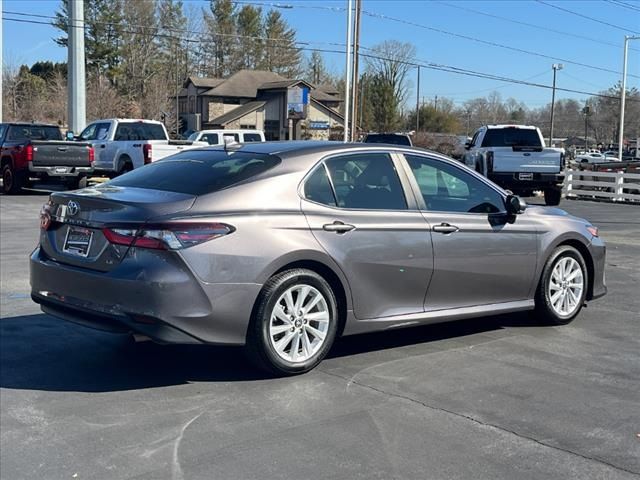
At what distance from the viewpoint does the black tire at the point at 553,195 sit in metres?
21.5

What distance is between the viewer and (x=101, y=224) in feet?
16.6

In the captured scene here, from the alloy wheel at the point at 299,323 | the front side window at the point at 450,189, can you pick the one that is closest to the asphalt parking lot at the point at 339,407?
the alloy wheel at the point at 299,323

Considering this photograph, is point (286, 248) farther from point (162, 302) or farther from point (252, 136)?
point (252, 136)

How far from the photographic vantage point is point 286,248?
204 inches

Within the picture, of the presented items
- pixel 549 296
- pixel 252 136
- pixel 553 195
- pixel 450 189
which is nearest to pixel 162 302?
pixel 450 189

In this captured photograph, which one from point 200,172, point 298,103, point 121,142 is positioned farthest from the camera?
point 298,103

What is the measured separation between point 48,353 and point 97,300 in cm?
Answer: 119

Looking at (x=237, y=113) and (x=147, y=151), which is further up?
(x=237, y=113)

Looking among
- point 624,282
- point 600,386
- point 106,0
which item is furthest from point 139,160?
point 106,0

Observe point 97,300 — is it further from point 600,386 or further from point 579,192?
point 579,192

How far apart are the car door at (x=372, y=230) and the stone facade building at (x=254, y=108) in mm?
60768

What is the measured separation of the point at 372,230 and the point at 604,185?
22077mm

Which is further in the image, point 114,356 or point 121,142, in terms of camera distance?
point 121,142

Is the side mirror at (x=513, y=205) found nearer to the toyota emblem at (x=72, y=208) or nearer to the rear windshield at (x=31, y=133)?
the toyota emblem at (x=72, y=208)
